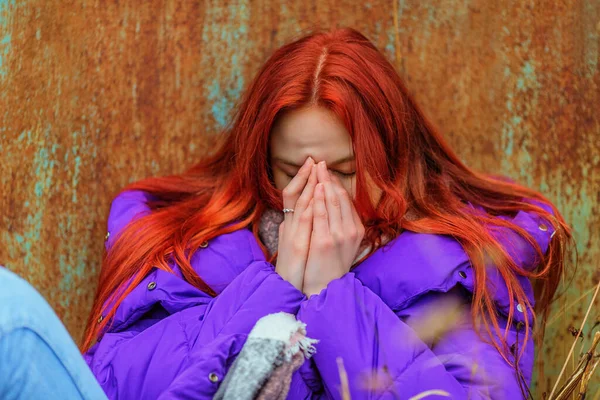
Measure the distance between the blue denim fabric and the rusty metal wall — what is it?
4.43ft

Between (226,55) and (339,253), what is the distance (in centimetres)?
111

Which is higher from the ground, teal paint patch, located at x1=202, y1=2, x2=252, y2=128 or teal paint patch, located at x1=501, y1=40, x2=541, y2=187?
teal paint patch, located at x1=202, y1=2, x2=252, y2=128

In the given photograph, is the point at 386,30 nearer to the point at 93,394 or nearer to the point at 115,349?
the point at 115,349

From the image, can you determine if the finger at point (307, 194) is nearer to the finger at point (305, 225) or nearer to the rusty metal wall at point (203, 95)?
the finger at point (305, 225)

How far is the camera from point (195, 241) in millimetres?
2346

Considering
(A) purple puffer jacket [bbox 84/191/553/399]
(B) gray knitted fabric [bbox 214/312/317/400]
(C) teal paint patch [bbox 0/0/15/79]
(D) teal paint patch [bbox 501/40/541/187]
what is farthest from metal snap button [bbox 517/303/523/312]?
(C) teal paint patch [bbox 0/0/15/79]

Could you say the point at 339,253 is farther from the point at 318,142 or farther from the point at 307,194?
the point at 318,142

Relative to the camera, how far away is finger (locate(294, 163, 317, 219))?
226 cm

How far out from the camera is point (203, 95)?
9.75ft

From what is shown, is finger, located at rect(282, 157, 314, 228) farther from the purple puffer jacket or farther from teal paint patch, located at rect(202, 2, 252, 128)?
teal paint patch, located at rect(202, 2, 252, 128)

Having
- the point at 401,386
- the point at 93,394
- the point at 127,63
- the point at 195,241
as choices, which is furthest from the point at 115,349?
the point at 127,63

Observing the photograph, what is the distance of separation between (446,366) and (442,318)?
0.57 feet

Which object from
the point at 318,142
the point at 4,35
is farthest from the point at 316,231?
the point at 4,35

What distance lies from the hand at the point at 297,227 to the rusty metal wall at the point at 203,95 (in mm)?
786
